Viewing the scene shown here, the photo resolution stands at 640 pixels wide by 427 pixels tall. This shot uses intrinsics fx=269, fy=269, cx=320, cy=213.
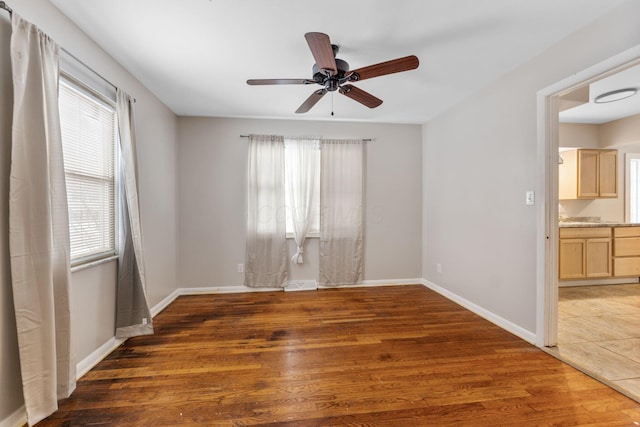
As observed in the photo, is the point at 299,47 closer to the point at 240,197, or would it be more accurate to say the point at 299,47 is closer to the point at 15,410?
the point at 240,197

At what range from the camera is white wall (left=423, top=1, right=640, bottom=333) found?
196cm

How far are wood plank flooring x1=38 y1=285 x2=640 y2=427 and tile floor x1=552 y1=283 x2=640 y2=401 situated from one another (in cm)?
18

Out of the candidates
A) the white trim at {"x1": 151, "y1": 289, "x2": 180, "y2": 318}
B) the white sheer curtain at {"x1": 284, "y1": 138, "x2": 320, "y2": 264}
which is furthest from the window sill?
the white sheer curtain at {"x1": 284, "y1": 138, "x2": 320, "y2": 264}

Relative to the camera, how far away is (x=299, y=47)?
2.14 meters

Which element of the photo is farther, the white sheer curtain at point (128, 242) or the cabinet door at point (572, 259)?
the cabinet door at point (572, 259)

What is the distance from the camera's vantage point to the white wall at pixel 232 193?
3730 mm

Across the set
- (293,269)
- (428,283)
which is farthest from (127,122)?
(428,283)

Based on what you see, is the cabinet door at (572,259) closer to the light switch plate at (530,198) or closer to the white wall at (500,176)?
the white wall at (500,176)

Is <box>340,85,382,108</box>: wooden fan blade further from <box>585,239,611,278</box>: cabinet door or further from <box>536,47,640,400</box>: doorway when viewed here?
<box>585,239,611,278</box>: cabinet door

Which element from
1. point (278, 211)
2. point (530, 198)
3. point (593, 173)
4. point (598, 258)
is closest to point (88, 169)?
point (278, 211)

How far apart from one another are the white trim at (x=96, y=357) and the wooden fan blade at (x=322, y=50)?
8.78ft

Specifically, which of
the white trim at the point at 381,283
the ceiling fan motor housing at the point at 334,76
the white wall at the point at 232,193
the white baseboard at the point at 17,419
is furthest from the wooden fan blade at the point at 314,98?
the white baseboard at the point at 17,419

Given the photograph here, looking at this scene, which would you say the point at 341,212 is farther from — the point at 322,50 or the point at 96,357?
the point at 96,357

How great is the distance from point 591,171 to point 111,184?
622cm
